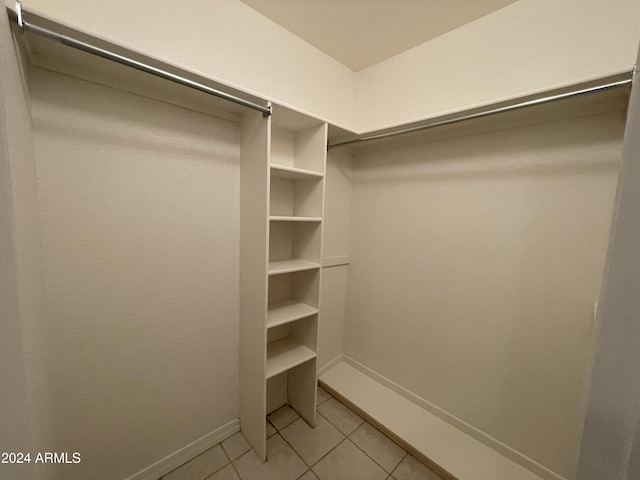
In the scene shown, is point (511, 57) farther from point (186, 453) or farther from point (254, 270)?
point (186, 453)

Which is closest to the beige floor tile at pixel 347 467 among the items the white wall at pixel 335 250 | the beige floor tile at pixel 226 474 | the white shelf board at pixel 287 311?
the beige floor tile at pixel 226 474

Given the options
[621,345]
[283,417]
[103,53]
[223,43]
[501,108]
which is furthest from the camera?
[283,417]

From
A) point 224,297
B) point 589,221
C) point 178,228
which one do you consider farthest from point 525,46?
point 224,297

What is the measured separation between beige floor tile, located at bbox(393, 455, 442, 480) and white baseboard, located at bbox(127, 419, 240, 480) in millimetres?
1073

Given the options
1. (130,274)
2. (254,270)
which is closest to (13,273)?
(130,274)

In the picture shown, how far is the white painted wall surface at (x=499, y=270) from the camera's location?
1222 millimetres

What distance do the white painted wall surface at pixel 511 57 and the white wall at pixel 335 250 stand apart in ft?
1.64

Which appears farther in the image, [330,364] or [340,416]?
[330,364]

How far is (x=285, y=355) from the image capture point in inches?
64.6

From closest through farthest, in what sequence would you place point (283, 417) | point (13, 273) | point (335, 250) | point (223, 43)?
point (13, 273)
point (223, 43)
point (283, 417)
point (335, 250)

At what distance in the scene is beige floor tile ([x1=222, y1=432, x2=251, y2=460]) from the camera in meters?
1.49

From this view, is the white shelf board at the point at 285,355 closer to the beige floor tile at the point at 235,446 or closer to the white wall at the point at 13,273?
the beige floor tile at the point at 235,446

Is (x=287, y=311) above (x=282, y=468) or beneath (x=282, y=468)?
above

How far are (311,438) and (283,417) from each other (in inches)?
10.6
